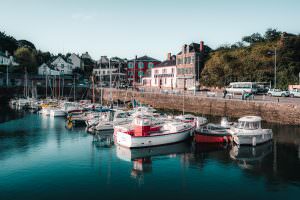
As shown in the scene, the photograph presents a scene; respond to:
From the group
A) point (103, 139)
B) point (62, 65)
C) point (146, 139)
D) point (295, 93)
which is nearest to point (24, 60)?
point (62, 65)

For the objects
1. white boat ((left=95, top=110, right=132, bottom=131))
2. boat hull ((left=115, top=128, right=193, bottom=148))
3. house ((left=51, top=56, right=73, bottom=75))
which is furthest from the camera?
house ((left=51, top=56, right=73, bottom=75))

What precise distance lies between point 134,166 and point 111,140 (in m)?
9.65

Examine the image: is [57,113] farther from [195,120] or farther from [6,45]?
[6,45]

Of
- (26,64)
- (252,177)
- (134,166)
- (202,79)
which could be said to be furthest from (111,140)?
(26,64)

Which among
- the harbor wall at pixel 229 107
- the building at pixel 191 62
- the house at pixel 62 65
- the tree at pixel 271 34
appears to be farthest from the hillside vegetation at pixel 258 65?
the house at pixel 62 65

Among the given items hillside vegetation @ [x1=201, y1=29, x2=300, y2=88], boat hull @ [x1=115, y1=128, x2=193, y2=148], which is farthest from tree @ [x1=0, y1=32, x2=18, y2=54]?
boat hull @ [x1=115, y1=128, x2=193, y2=148]

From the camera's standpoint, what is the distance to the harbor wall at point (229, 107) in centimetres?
4003

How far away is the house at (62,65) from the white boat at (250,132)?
97.5 metres

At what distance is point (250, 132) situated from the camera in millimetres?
29219

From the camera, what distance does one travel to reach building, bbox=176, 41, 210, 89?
7238 cm

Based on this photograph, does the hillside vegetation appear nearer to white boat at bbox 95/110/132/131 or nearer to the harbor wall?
the harbor wall

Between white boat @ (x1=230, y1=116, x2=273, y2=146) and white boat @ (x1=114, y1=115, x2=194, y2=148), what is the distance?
5.18 metres

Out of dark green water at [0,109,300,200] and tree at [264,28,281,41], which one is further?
tree at [264,28,281,41]

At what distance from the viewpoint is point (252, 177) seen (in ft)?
69.6
